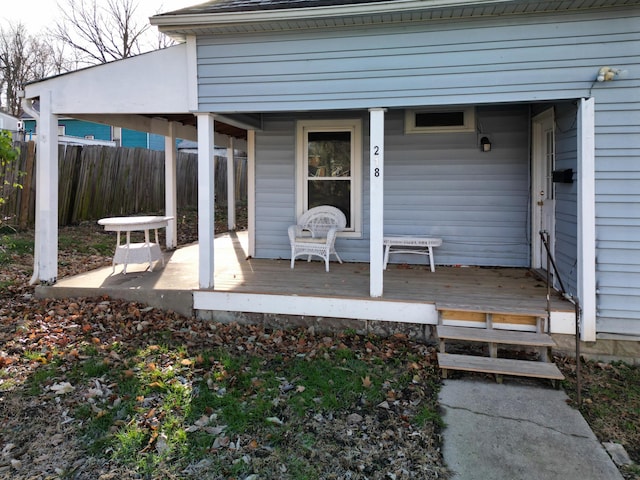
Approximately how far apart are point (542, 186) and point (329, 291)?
3.21 m

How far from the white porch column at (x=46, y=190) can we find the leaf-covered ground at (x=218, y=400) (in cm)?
69

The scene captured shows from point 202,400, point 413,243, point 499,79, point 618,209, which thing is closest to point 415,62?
point 499,79

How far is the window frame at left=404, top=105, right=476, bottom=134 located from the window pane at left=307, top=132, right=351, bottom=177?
890mm

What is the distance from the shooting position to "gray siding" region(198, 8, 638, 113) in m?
4.16

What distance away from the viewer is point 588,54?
4.15 metres

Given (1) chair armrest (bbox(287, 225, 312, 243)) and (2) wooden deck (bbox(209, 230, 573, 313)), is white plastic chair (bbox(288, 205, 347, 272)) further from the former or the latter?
(2) wooden deck (bbox(209, 230, 573, 313))

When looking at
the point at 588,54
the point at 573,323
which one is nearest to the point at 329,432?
the point at 573,323

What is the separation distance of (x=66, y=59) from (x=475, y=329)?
26.0 m

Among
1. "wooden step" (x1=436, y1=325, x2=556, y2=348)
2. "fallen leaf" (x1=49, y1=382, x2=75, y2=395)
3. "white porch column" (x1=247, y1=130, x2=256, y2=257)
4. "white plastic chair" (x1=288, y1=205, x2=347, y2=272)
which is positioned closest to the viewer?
"fallen leaf" (x1=49, y1=382, x2=75, y2=395)

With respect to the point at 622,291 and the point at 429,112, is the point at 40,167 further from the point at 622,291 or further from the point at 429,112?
the point at 622,291

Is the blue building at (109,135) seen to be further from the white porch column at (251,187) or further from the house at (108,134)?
the white porch column at (251,187)

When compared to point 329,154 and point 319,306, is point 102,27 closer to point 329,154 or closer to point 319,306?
point 329,154

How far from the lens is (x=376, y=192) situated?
15.5 ft

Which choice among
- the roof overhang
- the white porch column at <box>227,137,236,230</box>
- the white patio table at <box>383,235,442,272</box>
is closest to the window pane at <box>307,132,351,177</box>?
the white patio table at <box>383,235,442,272</box>
